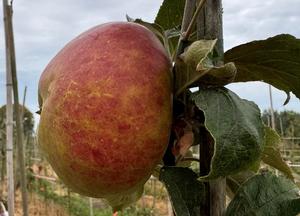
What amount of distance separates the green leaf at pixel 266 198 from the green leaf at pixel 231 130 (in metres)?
0.08

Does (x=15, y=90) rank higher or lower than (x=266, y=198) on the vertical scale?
higher

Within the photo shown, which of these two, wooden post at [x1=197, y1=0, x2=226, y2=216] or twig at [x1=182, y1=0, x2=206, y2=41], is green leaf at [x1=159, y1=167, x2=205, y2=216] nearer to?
wooden post at [x1=197, y1=0, x2=226, y2=216]

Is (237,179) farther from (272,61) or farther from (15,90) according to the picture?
(15,90)

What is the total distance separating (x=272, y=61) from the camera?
0.45 meters

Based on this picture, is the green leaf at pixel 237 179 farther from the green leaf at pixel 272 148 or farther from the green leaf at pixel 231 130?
→ the green leaf at pixel 231 130

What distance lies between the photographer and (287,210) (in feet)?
Result: 1.41

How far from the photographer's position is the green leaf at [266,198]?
1.41 feet

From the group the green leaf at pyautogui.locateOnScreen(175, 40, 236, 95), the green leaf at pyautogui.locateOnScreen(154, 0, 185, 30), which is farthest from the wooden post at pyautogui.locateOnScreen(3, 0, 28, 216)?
the green leaf at pyautogui.locateOnScreen(175, 40, 236, 95)

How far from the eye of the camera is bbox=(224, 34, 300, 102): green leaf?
43cm

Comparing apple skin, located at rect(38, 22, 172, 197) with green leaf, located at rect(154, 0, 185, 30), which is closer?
apple skin, located at rect(38, 22, 172, 197)

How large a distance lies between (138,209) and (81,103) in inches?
200

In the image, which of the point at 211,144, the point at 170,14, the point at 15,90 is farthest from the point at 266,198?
the point at 15,90

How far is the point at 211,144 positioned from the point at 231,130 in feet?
0.19

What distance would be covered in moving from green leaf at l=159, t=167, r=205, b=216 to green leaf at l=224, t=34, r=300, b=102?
Result: 11 cm
